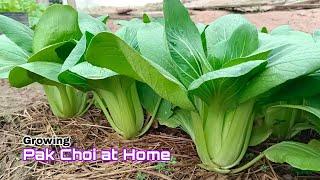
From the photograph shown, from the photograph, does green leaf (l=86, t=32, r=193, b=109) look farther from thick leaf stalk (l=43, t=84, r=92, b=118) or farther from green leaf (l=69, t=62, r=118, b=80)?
thick leaf stalk (l=43, t=84, r=92, b=118)

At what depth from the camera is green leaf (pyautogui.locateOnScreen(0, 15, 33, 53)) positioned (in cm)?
94

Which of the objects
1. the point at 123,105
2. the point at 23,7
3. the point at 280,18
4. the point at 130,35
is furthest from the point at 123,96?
the point at 280,18

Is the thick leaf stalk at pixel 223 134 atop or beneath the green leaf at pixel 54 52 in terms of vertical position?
beneath

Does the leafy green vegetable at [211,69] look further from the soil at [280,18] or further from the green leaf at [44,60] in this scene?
the soil at [280,18]

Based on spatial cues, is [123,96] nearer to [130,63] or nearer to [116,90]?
[116,90]

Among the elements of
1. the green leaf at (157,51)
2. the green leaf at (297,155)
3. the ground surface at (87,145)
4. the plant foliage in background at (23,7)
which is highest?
the green leaf at (157,51)

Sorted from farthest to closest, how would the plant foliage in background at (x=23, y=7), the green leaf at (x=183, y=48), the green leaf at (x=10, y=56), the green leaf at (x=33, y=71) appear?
the plant foliage in background at (x=23, y=7)
the green leaf at (x=10, y=56)
the green leaf at (x=33, y=71)
the green leaf at (x=183, y=48)

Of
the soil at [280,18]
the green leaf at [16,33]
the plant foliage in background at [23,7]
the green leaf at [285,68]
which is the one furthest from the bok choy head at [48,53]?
the soil at [280,18]

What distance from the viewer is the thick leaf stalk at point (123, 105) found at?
2.63 feet

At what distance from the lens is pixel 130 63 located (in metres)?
0.60

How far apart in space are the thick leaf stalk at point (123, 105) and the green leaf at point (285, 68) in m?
0.28

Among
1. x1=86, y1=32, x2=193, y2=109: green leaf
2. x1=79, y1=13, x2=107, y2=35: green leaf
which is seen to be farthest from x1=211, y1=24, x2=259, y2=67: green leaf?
x1=79, y1=13, x2=107, y2=35: green leaf

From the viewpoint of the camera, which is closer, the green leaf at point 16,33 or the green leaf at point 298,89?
the green leaf at point 298,89

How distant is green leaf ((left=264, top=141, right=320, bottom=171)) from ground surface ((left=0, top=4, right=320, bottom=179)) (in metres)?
0.07
